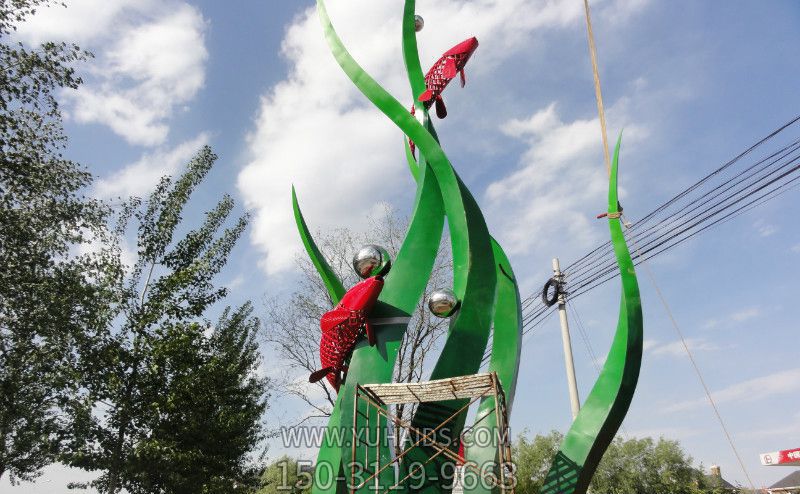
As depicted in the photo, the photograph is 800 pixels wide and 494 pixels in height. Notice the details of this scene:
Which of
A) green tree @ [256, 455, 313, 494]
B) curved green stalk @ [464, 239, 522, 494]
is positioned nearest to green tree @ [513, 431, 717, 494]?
green tree @ [256, 455, 313, 494]

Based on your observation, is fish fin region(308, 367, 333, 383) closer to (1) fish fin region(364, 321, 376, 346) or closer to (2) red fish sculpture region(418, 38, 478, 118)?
(1) fish fin region(364, 321, 376, 346)

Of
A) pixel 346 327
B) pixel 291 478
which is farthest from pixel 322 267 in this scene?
pixel 291 478

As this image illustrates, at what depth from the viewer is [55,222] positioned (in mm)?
9328

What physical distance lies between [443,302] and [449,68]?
285 cm

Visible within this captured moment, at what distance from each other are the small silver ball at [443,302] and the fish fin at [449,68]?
2.65 metres

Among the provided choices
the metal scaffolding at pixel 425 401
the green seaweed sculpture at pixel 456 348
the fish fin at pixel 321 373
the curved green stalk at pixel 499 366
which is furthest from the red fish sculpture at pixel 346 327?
the curved green stalk at pixel 499 366

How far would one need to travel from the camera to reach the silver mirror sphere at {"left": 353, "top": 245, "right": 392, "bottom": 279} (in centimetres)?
566

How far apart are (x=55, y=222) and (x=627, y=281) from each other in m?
8.64

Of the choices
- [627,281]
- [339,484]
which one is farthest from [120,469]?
[627,281]

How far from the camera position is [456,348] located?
5.51 metres

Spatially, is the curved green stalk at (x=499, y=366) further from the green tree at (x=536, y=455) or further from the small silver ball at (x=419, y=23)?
the green tree at (x=536, y=455)

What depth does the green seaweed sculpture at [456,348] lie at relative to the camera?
5.25m

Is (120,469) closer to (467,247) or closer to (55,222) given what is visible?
(55,222)

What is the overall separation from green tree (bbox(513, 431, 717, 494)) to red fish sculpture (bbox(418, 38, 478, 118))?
62.7ft
